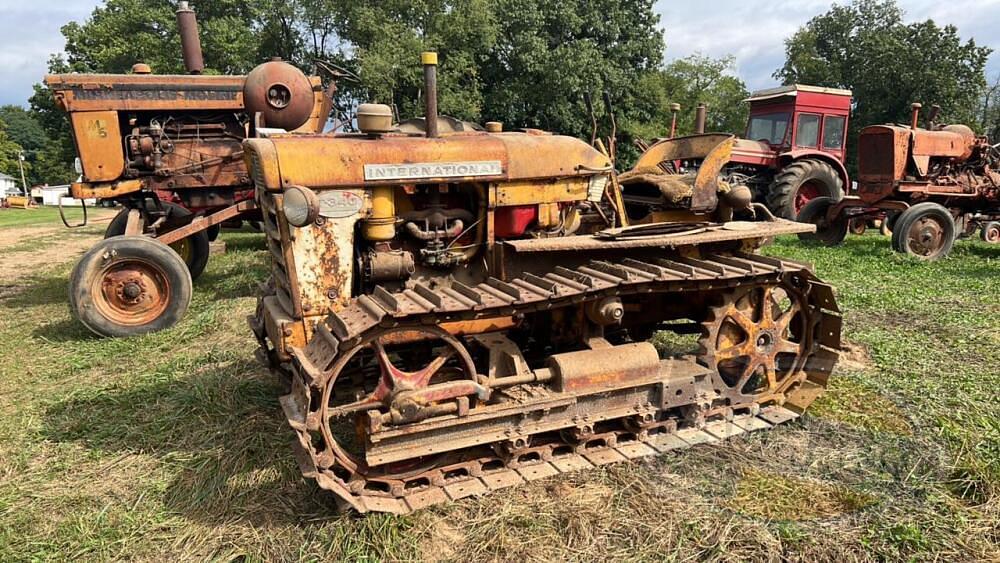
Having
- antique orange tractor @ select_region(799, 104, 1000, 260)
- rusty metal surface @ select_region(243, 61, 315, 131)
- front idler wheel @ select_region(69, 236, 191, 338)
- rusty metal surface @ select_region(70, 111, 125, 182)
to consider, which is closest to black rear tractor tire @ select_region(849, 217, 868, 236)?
antique orange tractor @ select_region(799, 104, 1000, 260)

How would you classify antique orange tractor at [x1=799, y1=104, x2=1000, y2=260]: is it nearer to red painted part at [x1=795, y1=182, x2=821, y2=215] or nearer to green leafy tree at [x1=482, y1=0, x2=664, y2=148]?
red painted part at [x1=795, y1=182, x2=821, y2=215]

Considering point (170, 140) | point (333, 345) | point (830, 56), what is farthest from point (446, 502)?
point (830, 56)

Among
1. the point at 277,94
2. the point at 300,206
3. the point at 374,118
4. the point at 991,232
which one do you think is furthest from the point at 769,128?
the point at 300,206

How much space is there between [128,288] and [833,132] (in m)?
14.1

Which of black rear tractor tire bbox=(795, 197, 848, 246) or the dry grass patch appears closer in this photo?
the dry grass patch

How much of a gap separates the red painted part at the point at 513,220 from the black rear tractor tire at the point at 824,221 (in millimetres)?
9688

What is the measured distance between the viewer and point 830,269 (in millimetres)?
9992

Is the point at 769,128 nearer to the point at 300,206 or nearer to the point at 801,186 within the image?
the point at 801,186

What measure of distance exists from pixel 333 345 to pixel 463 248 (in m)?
1.27

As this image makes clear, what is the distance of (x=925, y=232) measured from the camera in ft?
35.8

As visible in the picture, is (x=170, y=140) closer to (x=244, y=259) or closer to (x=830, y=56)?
(x=244, y=259)

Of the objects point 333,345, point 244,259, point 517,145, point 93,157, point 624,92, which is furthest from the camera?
point 624,92

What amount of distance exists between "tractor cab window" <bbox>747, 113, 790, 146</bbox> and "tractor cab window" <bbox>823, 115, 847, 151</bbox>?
0.92m

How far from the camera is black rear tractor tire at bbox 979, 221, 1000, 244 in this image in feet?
41.9
